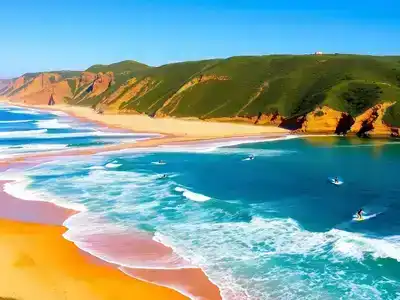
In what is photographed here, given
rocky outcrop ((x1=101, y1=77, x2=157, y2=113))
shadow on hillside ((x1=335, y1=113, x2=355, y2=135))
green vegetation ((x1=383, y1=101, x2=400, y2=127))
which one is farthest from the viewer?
rocky outcrop ((x1=101, y1=77, x2=157, y2=113))

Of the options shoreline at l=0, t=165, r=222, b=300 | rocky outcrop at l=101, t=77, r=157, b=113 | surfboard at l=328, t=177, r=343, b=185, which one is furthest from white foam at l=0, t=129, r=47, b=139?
rocky outcrop at l=101, t=77, r=157, b=113

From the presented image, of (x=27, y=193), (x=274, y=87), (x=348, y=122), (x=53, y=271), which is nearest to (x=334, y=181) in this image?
(x=27, y=193)

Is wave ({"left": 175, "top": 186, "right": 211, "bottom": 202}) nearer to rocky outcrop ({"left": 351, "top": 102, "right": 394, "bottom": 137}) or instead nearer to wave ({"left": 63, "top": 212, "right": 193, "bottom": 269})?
wave ({"left": 63, "top": 212, "right": 193, "bottom": 269})

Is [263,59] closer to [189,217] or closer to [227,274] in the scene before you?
[189,217]

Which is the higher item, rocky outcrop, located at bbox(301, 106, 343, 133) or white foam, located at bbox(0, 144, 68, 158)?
rocky outcrop, located at bbox(301, 106, 343, 133)

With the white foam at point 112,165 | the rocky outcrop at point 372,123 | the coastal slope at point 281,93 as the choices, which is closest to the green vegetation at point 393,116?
the coastal slope at point 281,93
